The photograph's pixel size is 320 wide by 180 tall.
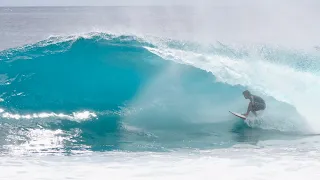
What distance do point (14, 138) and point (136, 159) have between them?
3158 millimetres

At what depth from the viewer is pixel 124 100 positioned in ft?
44.4

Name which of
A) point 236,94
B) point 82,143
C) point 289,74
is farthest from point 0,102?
point 289,74

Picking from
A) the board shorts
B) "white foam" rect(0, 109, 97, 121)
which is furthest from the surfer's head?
"white foam" rect(0, 109, 97, 121)

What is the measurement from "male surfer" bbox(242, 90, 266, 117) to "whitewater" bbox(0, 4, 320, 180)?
323 mm

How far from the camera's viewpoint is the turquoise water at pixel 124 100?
37.3 ft

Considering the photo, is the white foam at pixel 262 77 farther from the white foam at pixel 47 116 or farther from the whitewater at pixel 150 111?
the white foam at pixel 47 116

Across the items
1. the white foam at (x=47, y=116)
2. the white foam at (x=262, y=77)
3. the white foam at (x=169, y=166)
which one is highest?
the white foam at (x=262, y=77)

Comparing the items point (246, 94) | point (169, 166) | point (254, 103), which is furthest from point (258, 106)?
point (169, 166)

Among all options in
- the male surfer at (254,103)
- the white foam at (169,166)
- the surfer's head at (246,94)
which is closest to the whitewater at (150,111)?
the white foam at (169,166)

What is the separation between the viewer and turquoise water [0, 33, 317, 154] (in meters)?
11.4

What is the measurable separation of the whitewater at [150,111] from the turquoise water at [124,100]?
0.09 feet

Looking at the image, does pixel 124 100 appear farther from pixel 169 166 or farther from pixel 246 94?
pixel 169 166

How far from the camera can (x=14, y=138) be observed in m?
10.9

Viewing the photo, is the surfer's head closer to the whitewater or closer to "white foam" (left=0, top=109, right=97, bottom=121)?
the whitewater
